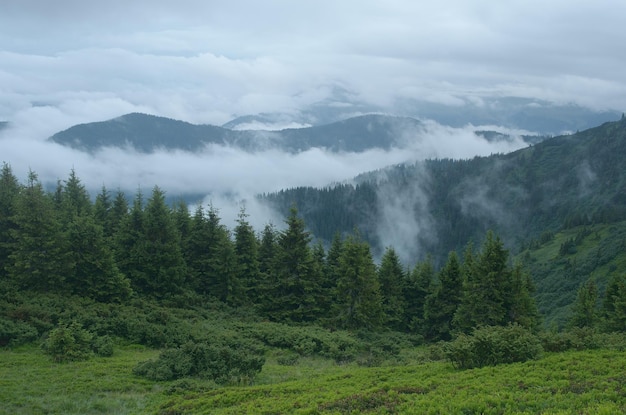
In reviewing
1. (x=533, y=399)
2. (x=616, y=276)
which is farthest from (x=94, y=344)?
(x=616, y=276)

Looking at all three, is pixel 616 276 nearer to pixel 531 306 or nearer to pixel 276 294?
pixel 531 306

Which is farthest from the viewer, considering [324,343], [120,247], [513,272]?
[120,247]

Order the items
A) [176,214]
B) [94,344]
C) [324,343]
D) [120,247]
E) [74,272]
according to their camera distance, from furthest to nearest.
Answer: [176,214]
[120,247]
[74,272]
[324,343]
[94,344]

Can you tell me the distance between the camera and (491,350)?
22609 millimetres

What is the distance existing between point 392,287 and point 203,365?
108 feet

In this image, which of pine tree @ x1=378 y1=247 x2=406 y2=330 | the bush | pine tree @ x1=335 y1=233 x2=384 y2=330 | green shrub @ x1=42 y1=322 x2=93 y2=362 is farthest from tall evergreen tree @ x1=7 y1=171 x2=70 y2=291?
pine tree @ x1=378 y1=247 x2=406 y2=330

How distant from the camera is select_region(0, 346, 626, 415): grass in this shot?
1588 cm

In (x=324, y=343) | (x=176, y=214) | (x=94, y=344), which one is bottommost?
(x=324, y=343)

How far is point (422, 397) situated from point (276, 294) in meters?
32.9

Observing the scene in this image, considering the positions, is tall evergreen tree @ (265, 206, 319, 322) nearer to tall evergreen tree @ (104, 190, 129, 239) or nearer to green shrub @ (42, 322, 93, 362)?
tall evergreen tree @ (104, 190, 129, 239)

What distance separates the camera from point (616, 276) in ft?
191

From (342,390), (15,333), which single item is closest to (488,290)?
(342,390)

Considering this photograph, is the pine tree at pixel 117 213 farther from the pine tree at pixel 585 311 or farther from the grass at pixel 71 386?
the pine tree at pixel 585 311

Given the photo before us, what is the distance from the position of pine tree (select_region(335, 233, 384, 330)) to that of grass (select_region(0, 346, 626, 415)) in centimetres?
2125
